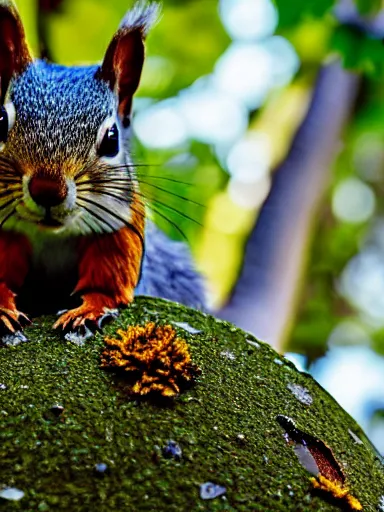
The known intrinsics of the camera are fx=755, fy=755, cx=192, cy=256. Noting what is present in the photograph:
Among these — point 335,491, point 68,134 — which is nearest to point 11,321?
point 68,134

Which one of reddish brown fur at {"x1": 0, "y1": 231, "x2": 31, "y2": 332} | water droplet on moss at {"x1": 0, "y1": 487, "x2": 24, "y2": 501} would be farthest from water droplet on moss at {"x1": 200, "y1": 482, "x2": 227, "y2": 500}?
reddish brown fur at {"x1": 0, "y1": 231, "x2": 31, "y2": 332}

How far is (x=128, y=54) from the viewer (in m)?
1.78

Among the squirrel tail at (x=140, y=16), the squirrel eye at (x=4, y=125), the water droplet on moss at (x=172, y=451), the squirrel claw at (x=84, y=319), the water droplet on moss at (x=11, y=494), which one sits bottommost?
the water droplet on moss at (x=11, y=494)

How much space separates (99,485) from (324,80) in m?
2.58

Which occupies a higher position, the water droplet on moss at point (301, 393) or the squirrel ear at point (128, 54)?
the squirrel ear at point (128, 54)

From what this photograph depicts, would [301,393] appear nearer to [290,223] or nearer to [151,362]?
[151,362]

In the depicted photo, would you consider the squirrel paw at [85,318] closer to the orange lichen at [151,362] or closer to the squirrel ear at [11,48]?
the orange lichen at [151,362]

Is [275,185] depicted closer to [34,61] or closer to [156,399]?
[34,61]

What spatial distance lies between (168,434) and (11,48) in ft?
3.14

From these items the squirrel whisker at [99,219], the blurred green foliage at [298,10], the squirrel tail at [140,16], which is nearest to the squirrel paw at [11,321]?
the squirrel whisker at [99,219]

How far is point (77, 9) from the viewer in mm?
3279

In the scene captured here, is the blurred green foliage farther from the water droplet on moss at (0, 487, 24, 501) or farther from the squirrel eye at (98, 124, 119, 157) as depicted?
the water droplet on moss at (0, 487, 24, 501)

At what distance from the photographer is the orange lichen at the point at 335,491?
1.17 meters

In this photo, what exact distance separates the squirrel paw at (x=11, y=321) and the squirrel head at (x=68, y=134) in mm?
185
